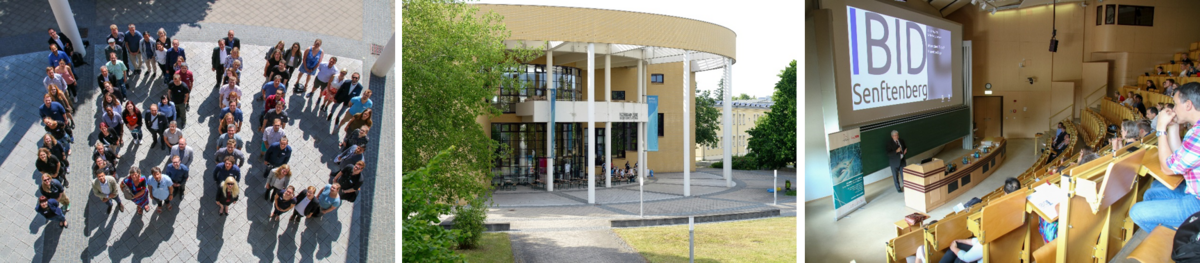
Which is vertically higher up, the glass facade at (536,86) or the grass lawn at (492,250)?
the glass facade at (536,86)

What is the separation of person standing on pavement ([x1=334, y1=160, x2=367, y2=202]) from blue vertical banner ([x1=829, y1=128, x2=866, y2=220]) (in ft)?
11.5

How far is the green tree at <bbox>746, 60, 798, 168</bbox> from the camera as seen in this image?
62.8ft

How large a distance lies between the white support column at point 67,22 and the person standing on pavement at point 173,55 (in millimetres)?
509

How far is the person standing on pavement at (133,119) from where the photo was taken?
388 cm

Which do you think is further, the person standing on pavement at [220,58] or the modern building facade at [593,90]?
the modern building facade at [593,90]

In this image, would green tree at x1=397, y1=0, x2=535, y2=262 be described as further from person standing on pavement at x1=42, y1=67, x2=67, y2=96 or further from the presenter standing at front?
the presenter standing at front

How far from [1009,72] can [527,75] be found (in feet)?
38.6

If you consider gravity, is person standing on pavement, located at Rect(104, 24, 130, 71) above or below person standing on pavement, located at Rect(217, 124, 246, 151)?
above

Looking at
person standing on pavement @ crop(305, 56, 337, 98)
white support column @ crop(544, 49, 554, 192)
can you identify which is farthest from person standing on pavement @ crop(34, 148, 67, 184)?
white support column @ crop(544, 49, 554, 192)

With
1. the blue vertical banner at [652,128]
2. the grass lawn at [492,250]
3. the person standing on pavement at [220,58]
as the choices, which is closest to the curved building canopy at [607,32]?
the blue vertical banner at [652,128]

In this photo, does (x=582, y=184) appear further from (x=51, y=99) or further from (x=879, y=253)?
(x=51, y=99)

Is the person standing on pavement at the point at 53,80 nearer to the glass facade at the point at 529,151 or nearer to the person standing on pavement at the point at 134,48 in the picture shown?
the person standing on pavement at the point at 134,48

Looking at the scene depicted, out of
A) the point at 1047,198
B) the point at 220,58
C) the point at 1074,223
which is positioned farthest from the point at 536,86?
the point at 1074,223

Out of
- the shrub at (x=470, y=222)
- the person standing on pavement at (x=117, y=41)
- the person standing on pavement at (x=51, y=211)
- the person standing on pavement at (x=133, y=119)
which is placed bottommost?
the shrub at (x=470, y=222)
